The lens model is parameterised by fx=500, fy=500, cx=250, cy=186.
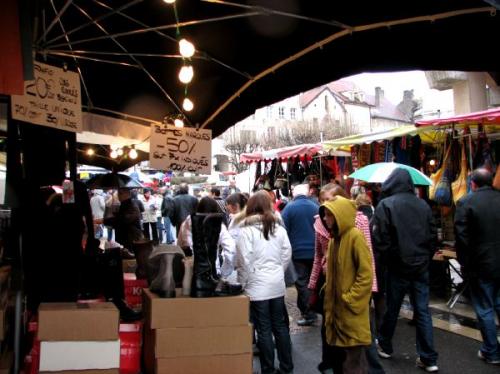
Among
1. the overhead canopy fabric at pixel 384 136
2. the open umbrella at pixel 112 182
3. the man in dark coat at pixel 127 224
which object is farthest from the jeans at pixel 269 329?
the open umbrella at pixel 112 182

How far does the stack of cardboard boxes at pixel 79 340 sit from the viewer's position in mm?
3406

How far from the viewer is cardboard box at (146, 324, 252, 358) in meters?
3.56

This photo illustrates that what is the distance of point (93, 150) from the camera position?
11328mm

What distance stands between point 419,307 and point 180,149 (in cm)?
370

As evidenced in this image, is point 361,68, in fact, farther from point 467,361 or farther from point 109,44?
point 467,361

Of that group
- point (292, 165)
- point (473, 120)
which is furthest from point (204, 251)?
point (292, 165)

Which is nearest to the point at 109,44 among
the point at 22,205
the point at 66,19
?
the point at 66,19

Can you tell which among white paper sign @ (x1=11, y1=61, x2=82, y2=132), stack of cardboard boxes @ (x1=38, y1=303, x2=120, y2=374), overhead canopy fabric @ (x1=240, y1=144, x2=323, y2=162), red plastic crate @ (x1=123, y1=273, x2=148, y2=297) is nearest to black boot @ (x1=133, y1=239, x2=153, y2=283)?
red plastic crate @ (x1=123, y1=273, x2=148, y2=297)

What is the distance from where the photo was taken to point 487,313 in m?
5.40

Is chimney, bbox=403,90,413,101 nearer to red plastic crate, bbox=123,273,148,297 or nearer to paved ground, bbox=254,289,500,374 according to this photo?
paved ground, bbox=254,289,500,374

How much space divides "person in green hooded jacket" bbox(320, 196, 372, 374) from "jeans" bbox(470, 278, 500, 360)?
2057 millimetres

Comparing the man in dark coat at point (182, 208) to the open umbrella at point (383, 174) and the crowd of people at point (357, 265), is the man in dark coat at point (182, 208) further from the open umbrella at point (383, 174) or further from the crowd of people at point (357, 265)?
the crowd of people at point (357, 265)

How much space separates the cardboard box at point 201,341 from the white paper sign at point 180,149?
338cm

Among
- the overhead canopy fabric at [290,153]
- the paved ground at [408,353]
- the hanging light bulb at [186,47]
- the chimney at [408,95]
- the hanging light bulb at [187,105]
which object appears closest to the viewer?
the hanging light bulb at [186,47]
